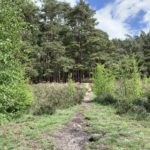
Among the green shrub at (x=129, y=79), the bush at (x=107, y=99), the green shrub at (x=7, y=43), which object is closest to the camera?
the green shrub at (x=7, y=43)

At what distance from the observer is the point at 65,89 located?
26844mm

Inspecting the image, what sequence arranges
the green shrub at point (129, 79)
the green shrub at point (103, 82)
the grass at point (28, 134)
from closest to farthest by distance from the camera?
the grass at point (28, 134) < the green shrub at point (129, 79) < the green shrub at point (103, 82)

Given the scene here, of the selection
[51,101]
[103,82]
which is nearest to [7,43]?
[51,101]

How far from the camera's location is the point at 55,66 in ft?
153

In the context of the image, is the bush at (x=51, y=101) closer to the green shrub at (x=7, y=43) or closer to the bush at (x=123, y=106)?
the bush at (x=123, y=106)

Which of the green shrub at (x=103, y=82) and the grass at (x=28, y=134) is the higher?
the green shrub at (x=103, y=82)

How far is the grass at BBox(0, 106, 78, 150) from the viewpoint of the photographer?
9.44 m

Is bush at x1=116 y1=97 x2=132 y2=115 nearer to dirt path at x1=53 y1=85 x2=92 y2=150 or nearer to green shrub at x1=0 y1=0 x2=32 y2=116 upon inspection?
dirt path at x1=53 y1=85 x2=92 y2=150

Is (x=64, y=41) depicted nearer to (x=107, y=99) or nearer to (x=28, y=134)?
(x=107, y=99)

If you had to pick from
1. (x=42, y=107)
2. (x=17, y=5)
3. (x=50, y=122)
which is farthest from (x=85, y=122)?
(x=17, y=5)

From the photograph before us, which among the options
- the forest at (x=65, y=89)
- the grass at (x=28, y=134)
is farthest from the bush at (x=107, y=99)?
the grass at (x=28, y=134)

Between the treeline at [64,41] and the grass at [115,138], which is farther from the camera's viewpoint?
the treeline at [64,41]

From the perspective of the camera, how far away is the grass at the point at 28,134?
944 cm

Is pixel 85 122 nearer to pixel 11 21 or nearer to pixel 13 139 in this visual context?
pixel 13 139
